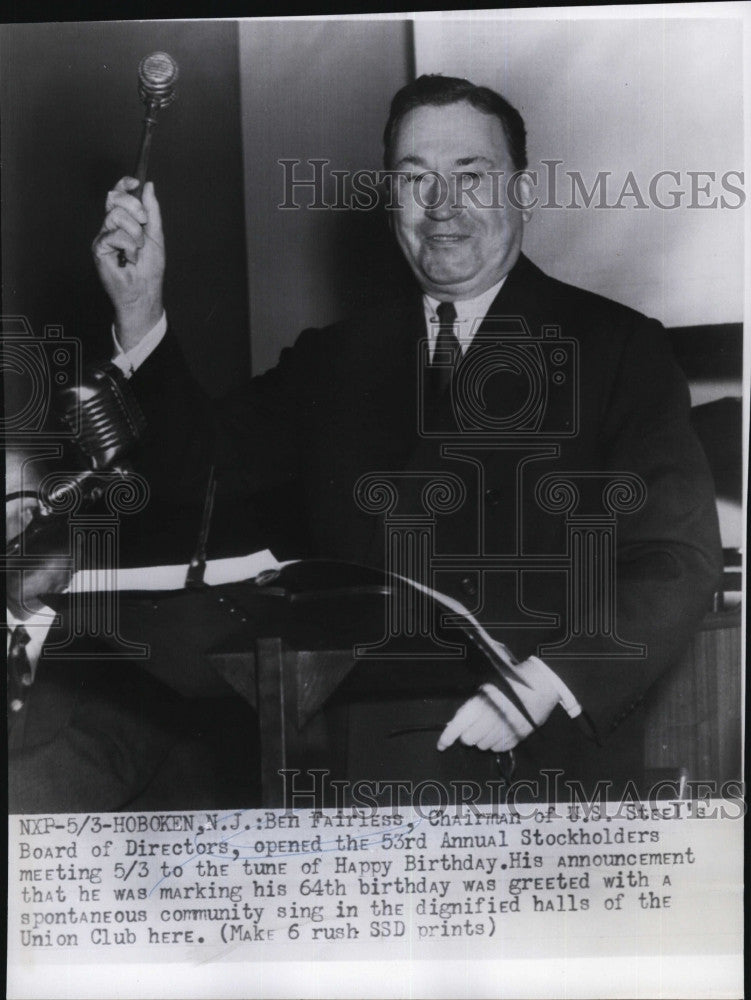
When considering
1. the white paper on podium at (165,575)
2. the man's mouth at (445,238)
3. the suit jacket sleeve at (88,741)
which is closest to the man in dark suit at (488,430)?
the man's mouth at (445,238)

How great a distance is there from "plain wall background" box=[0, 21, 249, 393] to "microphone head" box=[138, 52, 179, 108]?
15mm

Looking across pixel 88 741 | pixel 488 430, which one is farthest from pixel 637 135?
pixel 88 741

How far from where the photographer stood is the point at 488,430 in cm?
229

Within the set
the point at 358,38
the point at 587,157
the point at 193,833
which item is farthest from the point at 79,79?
the point at 193,833

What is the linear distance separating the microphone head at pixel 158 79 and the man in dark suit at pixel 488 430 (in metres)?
0.18

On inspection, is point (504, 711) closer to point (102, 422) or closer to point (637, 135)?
point (102, 422)

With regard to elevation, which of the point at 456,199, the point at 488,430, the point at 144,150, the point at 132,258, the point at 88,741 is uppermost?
the point at 144,150

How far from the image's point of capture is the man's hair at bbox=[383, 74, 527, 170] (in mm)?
2264

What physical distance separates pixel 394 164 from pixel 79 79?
0.67 meters

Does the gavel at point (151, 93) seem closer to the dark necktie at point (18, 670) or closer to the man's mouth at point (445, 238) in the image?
the man's mouth at point (445, 238)

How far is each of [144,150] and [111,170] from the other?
0.08m

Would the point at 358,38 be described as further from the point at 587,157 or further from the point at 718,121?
the point at 718,121

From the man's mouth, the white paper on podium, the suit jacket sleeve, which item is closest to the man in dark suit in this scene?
the man's mouth

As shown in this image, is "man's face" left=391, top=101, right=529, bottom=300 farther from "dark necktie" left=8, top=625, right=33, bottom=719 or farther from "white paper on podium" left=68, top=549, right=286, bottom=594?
"dark necktie" left=8, top=625, right=33, bottom=719
